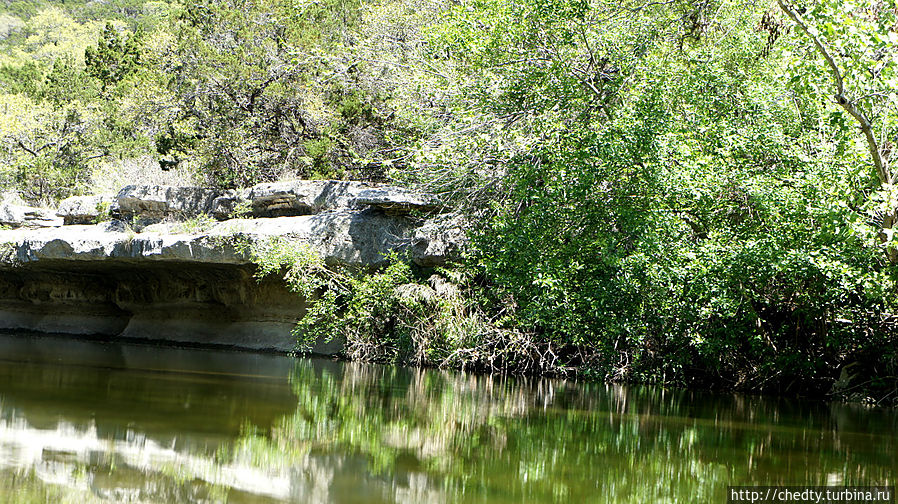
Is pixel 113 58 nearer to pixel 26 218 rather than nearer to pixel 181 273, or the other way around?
pixel 26 218

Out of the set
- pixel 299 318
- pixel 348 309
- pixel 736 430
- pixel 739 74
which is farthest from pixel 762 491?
pixel 299 318

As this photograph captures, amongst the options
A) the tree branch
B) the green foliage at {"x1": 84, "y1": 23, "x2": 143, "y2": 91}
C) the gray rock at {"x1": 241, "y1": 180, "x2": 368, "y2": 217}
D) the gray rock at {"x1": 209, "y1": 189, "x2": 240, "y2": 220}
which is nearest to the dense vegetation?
the tree branch

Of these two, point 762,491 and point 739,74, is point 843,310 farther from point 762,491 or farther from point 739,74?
point 762,491

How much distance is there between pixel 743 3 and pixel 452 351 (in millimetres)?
8650

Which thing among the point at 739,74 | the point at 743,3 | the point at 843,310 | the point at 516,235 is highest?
the point at 743,3

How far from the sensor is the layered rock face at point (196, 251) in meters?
18.6

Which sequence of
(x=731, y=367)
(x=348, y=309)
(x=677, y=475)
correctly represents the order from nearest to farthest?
(x=677, y=475)
(x=731, y=367)
(x=348, y=309)

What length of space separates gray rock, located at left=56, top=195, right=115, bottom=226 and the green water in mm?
9645

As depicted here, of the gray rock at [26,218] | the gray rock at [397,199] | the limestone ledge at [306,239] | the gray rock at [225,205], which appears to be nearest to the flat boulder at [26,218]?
the gray rock at [26,218]

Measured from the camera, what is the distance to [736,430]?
8711mm

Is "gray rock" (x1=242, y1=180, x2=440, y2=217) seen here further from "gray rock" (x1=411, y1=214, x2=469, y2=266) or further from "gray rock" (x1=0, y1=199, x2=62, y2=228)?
"gray rock" (x1=0, y1=199, x2=62, y2=228)

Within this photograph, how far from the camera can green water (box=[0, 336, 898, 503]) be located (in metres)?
5.11

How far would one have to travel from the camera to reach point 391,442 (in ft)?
22.6

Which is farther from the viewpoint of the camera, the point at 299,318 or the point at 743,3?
the point at 299,318
